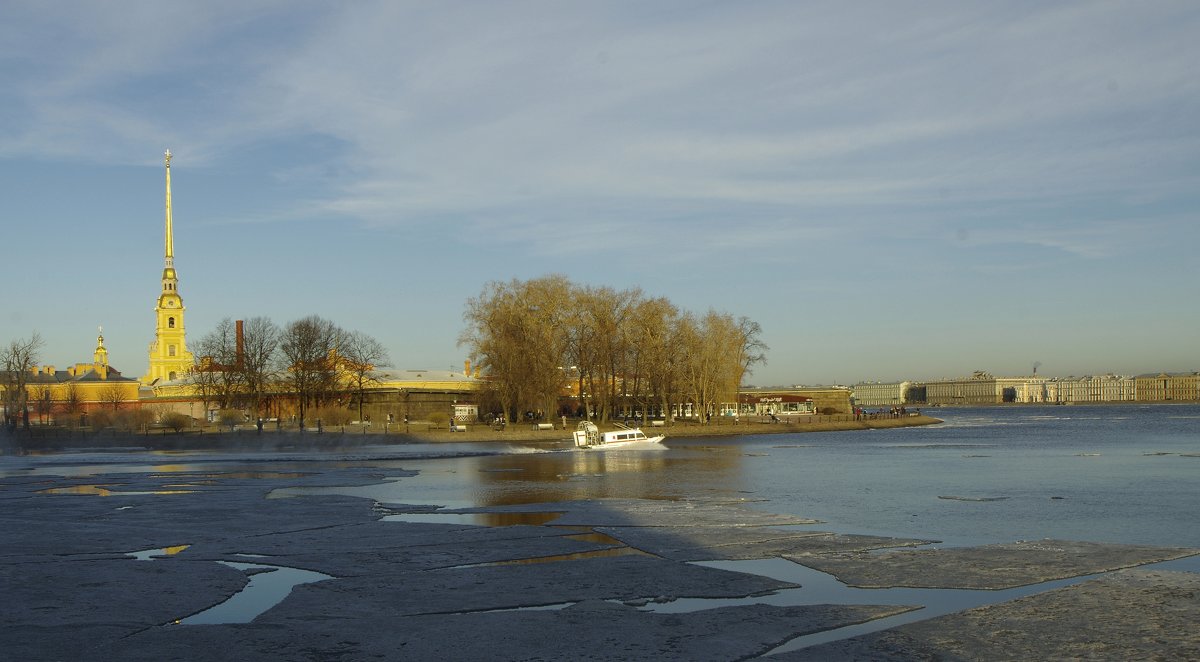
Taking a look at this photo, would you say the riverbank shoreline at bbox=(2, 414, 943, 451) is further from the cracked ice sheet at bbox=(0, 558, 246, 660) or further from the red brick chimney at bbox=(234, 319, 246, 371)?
the cracked ice sheet at bbox=(0, 558, 246, 660)

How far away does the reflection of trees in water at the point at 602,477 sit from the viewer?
3156cm

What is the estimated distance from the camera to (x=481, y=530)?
22234 millimetres

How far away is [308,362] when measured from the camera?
93.6 m

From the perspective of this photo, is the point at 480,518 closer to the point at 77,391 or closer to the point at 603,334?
the point at 603,334

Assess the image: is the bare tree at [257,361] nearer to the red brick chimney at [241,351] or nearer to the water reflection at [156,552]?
the red brick chimney at [241,351]

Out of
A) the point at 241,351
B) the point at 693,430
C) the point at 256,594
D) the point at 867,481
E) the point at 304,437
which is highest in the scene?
the point at 241,351

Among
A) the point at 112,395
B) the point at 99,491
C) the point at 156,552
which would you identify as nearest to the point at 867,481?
the point at 156,552

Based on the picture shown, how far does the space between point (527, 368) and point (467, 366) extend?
154 feet

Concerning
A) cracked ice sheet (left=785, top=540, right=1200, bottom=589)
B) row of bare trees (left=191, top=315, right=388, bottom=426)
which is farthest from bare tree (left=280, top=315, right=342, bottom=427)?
cracked ice sheet (left=785, top=540, right=1200, bottom=589)

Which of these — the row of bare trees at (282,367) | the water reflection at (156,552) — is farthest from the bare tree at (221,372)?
the water reflection at (156,552)

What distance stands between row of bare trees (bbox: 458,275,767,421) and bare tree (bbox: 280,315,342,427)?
50.8 feet

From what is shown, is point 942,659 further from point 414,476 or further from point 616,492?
point 414,476

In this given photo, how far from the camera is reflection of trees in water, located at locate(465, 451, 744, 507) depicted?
3156 centimetres

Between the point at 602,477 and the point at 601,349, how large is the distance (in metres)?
50.6
